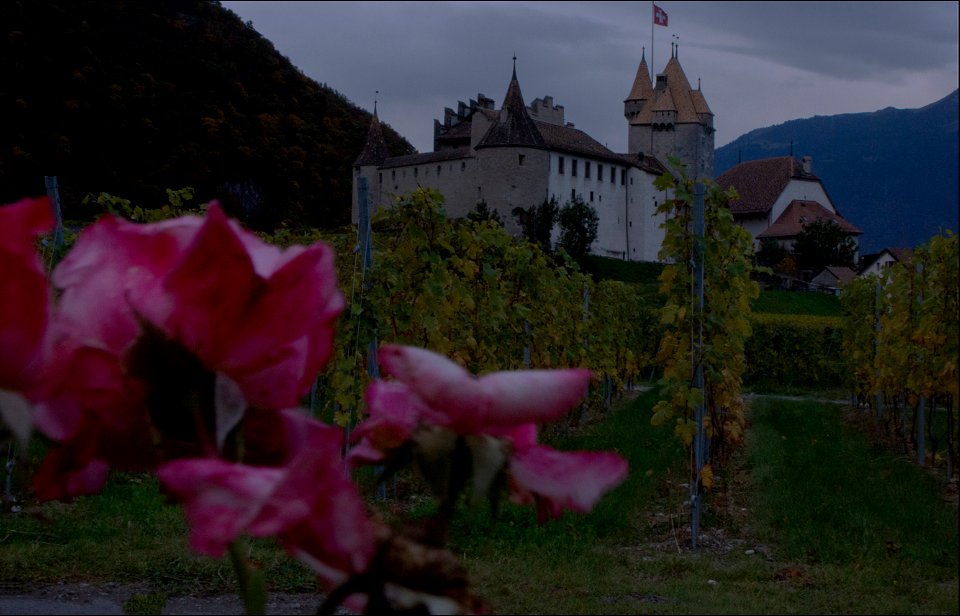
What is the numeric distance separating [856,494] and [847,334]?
961 centimetres

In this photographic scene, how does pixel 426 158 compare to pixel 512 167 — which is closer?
pixel 512 167

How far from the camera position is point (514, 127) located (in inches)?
2534

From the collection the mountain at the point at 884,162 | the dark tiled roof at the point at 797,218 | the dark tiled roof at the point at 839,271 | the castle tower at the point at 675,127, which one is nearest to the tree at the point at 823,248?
the dark tiled roof at the point at 839,271

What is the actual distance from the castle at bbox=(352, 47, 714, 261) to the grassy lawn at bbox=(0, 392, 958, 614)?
168ft

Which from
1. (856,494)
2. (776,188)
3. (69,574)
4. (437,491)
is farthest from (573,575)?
(776,188)

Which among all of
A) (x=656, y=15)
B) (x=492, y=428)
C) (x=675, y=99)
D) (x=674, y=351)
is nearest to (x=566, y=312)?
(x=674, y=351)

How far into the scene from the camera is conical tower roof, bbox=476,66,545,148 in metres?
63.8

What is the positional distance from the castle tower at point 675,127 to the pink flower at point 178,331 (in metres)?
77.1

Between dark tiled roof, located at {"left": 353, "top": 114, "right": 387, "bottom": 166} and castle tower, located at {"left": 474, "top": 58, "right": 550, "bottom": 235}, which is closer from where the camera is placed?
castle tower, located at {"left": 474, "top": 58, "right": 550, "bottom": 235}

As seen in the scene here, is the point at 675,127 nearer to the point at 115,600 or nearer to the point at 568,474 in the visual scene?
→ the point at 115,600

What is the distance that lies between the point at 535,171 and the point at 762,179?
94.6ft

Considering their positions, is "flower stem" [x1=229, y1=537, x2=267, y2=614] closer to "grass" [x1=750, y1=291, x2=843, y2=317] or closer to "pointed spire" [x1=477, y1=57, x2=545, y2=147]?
"grass" [x1=750, y1=291, x2=843, y2=317]

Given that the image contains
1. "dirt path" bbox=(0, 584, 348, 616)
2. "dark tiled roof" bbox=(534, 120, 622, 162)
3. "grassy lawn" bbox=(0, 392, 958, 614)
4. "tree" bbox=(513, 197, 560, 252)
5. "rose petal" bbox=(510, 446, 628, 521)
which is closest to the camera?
"rose petal" bbox=(510, 446, 628, 521)

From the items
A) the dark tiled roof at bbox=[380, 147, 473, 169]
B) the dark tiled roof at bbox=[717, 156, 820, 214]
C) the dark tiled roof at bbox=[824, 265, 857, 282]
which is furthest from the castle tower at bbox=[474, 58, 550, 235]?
the dark tiled roof at bbox=[717, 156, 820, 214]
